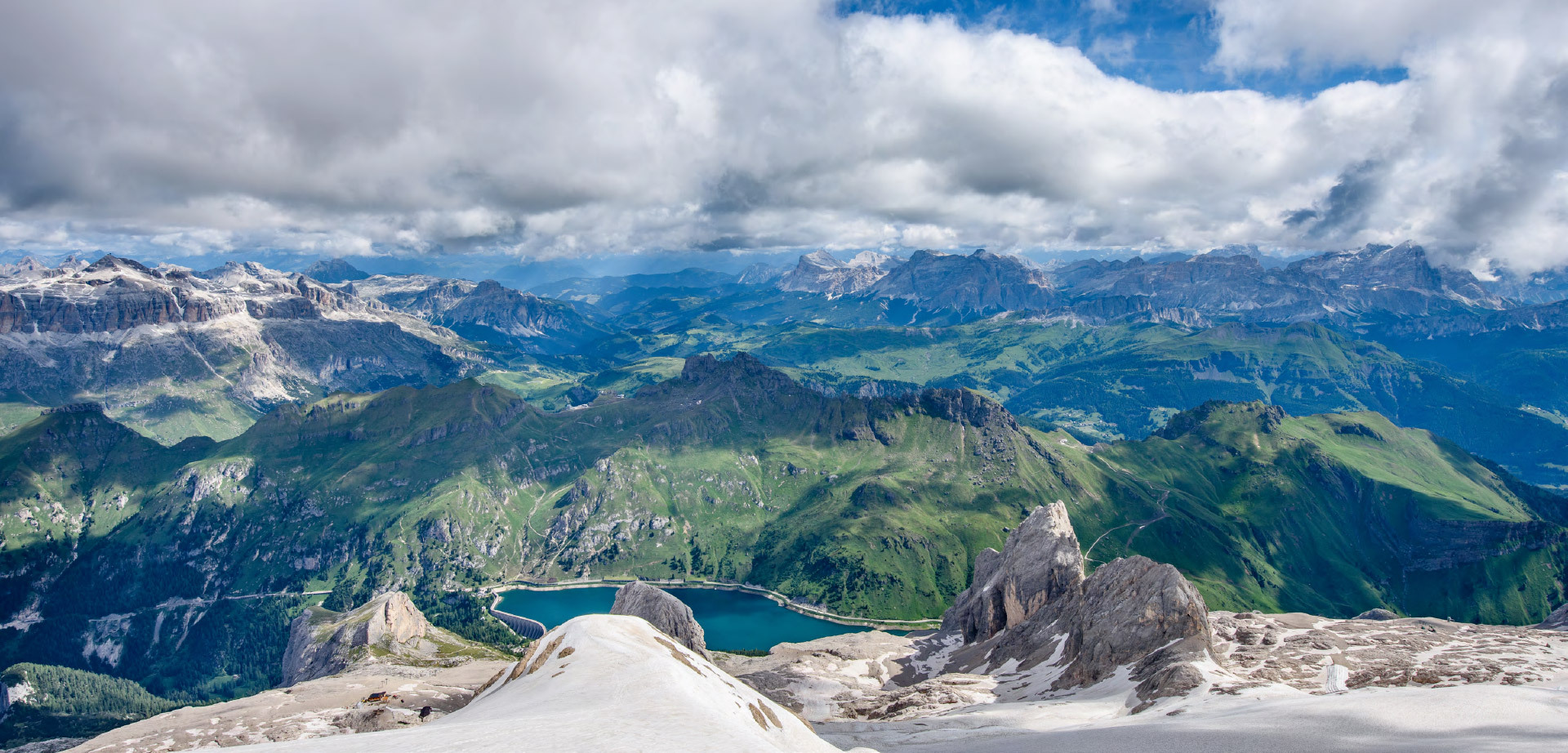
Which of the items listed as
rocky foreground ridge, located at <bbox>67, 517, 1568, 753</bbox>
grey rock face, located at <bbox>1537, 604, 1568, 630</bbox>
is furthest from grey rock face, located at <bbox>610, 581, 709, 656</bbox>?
grey rock face, located at <bbox>1537, 604, 1568, 630</bbox>

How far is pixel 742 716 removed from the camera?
5616 cm

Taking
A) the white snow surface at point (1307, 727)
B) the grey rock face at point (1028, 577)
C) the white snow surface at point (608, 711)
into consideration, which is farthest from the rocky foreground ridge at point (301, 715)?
the grey rock face at point (1028, 577)

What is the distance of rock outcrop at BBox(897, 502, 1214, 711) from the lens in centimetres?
9969

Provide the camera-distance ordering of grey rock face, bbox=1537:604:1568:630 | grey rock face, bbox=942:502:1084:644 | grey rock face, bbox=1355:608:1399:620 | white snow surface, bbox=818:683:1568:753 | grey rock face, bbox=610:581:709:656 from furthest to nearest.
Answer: grey rock face, bbox=1355:608:1399:620 → grey rock face, bbox=610:581:709:656 → grey rock face, bbox=1537:604:1568:630 → grey rock face, bbox=942:502:1084:644 → white snow surface, bbox=818:683:1568:753

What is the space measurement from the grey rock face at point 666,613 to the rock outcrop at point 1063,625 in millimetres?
48446

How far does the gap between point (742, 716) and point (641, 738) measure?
15.6 m

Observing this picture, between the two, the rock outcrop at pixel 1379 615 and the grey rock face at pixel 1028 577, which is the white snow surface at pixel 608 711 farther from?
the rock outcrop at pixel 1379 615

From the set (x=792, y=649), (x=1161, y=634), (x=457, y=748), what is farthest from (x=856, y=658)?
(x=457, y=748)

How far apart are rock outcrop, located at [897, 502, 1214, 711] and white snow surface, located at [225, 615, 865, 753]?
2029 inches

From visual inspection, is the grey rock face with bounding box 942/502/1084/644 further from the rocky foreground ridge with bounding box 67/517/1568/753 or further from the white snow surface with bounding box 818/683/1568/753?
the white snow surface with bounding box 818/683/1568/753

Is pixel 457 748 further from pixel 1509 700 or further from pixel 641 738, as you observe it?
pixel 1509 700

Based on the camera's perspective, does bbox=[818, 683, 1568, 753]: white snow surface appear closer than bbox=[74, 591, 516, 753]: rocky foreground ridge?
Yes

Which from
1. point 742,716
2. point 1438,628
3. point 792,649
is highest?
point 742,716

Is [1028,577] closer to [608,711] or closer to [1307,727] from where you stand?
[1307,727]
